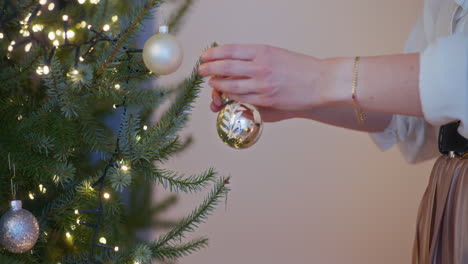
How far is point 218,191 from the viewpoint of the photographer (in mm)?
641

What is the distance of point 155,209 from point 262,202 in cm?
52

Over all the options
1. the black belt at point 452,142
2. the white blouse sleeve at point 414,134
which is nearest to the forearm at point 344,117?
the white blouse sleeve at point 414,134

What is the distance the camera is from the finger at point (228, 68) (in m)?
0.59

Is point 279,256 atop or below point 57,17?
below

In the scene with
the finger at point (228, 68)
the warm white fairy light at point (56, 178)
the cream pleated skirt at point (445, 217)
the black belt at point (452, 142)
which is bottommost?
the cream pleated skirt at point (445, 217)

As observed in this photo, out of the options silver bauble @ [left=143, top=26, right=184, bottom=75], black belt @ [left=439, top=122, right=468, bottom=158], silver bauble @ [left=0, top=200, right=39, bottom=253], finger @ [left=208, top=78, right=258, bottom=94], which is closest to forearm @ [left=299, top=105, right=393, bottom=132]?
black belt @ [left=439, top=122, right=468, bottom=158]

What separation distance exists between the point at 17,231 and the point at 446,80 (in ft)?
1.73

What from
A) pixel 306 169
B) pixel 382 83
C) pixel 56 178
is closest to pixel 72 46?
pixel 56 178

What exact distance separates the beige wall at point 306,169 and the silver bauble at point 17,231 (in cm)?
83

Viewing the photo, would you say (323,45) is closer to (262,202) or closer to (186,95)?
(262,202)

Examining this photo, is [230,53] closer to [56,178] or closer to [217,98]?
[217,98]

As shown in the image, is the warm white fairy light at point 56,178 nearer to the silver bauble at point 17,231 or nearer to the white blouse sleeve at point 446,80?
the silver bauble at point 17,231

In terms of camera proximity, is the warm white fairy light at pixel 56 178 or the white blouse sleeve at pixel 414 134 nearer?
the warm white fairy light at pixel 56 178

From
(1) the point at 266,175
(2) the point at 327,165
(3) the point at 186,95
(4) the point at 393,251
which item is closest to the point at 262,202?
(1) the point at 266,175
